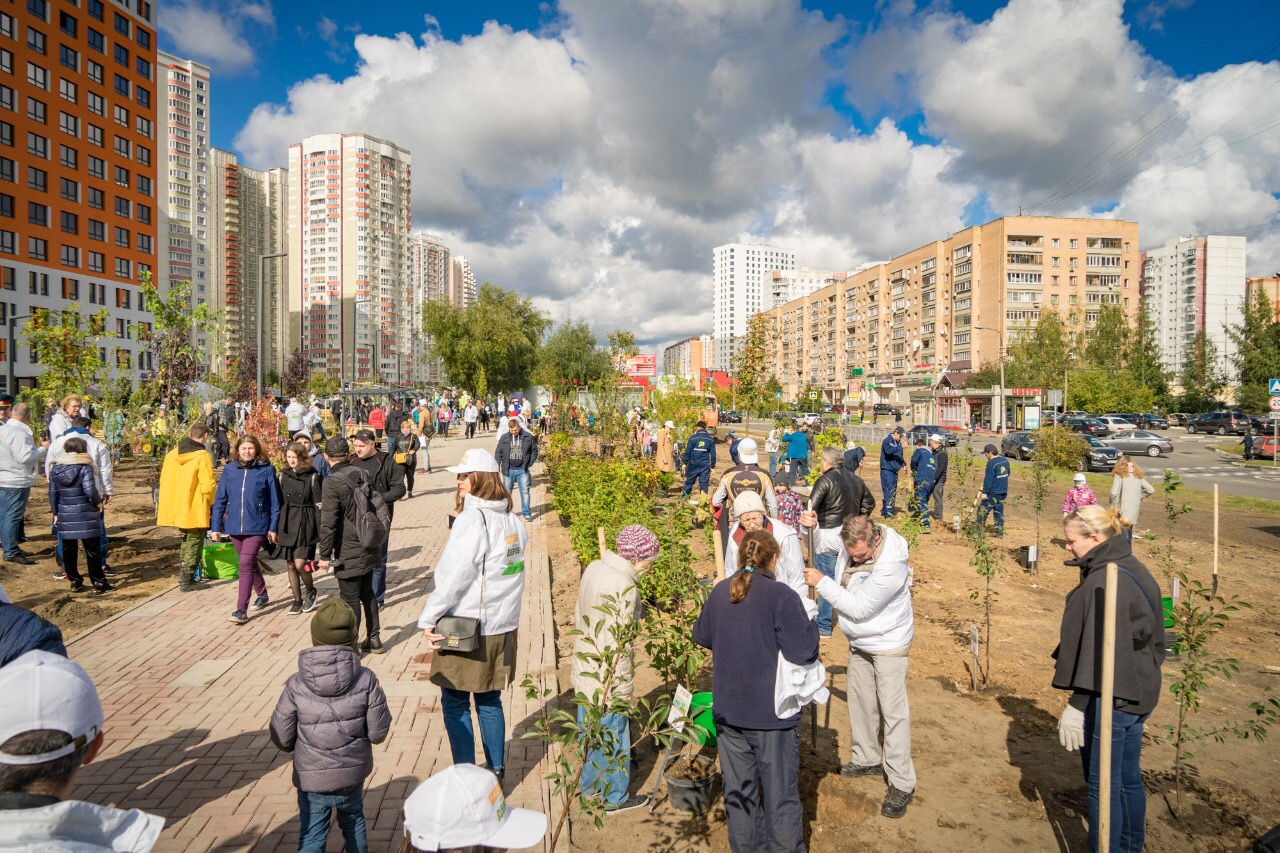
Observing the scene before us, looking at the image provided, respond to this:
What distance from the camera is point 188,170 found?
110000 mm

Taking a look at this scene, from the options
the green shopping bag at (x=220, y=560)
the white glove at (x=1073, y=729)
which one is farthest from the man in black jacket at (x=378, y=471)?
the white glove at (x=1073, y=729)

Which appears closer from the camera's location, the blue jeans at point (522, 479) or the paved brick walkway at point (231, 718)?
the paved brick walkway at point (231, 718)

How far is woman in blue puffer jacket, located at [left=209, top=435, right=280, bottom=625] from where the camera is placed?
22.8 feet

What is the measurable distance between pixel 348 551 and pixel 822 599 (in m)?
4.62

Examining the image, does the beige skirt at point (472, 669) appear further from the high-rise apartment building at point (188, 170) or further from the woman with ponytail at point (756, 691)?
the high-rise apartment building at point (188, 170)

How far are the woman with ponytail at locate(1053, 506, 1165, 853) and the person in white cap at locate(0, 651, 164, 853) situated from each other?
12.2 feet

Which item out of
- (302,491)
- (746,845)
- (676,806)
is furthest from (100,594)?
(746,845)

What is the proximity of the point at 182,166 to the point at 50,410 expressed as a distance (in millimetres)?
117962

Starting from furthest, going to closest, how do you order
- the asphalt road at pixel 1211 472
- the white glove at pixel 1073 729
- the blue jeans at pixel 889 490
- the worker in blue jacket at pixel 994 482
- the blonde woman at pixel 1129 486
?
1. the asphalt road at pixel 1211 472
2. the blue jeans at pixel 889 490
3. the worker in blue jacket at pixel 994 482
4. the blonde woman at pixel 1129 486
5. the white glove at pixel 1073 729

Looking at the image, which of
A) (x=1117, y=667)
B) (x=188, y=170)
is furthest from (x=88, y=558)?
(x=188, y=170)

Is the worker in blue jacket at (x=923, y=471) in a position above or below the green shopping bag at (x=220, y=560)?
above

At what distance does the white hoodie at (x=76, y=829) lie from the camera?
4.87 ft

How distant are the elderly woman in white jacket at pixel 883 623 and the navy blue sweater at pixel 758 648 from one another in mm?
779

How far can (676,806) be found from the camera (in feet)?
13.9
